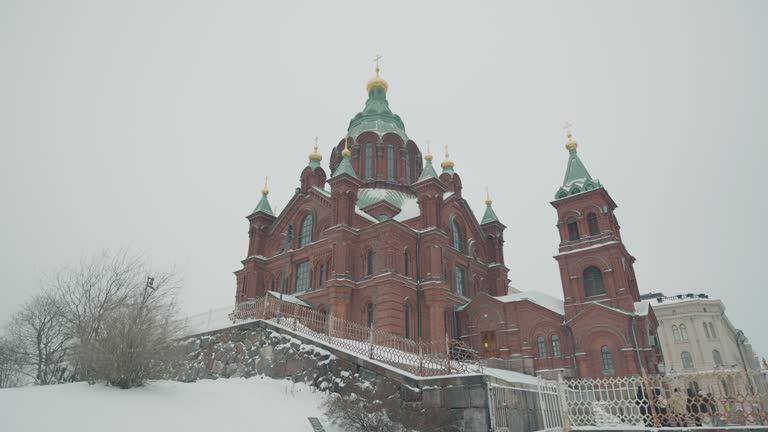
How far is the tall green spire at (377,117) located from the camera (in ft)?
124

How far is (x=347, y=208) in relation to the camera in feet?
89.4

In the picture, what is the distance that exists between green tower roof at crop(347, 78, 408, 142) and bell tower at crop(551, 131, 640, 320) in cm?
1405

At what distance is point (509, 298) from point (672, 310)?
3470 cm

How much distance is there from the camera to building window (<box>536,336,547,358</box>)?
1008 inches

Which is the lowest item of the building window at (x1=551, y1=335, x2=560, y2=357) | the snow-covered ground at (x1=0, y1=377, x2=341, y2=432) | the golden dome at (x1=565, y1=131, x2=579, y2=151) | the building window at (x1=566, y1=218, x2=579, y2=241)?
the snow-covered ground at (x1=0, y1=377, x2=341, y2=432)

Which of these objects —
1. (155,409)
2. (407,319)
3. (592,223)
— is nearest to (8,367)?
(407,319)

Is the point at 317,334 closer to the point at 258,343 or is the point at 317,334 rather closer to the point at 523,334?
the point at 258,343

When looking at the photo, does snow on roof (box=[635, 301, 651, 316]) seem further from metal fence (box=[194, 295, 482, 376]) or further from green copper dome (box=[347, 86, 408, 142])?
green copper dome (box=[347, 86, 408, 142])

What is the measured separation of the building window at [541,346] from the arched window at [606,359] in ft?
9.24

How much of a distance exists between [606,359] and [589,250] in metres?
6.35

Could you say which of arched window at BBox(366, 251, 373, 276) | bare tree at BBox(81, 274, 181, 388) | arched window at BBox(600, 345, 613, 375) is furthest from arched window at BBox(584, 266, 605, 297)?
bare tree at BBox(81, 274, 181, 388)

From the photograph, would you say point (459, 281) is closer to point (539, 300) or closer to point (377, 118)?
point (539, 300)

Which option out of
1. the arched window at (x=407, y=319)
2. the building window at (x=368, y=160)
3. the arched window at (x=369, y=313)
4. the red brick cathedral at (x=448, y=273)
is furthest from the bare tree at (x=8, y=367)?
the building window at (x=368, y=160)

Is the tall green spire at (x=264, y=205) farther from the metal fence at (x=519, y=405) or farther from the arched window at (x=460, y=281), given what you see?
the metal fence at (x=519, y=405)
